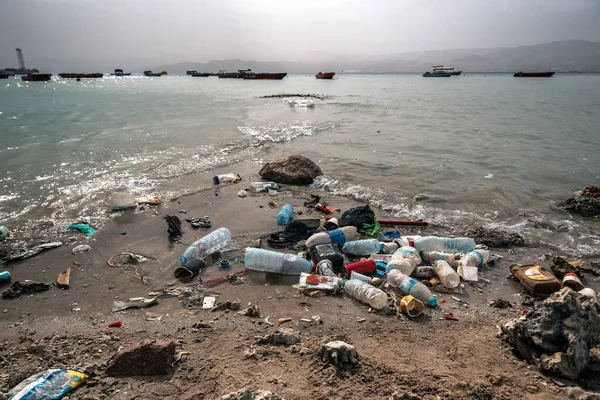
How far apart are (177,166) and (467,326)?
847 centimetres

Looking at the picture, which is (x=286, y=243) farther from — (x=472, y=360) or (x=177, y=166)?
(x=177, y=166)

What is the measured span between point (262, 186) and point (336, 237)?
121 inches

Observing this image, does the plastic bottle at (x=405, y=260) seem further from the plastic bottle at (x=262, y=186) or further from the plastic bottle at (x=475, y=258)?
the plastic bottle at (x=262, y=186)

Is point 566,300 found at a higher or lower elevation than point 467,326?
higher

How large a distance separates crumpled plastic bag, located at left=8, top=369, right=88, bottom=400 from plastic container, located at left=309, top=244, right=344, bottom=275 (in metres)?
2.86

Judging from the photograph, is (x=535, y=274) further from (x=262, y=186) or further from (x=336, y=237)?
(x=262, y=186)

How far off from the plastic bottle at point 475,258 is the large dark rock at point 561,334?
159cm

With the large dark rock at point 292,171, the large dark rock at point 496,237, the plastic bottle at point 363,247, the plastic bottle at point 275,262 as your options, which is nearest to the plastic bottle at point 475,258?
the large dark rock at point 496,237

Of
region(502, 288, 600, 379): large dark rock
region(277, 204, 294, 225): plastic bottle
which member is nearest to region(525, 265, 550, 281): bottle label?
region(502, 288, 600, 379): large dark rock

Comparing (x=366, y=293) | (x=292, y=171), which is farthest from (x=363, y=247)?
(x=292, y=171)

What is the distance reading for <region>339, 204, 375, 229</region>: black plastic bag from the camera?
5.75m

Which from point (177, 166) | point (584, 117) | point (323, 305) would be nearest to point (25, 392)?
point (323, 305)

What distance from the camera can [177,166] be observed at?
958cm

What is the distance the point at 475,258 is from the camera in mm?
4570
